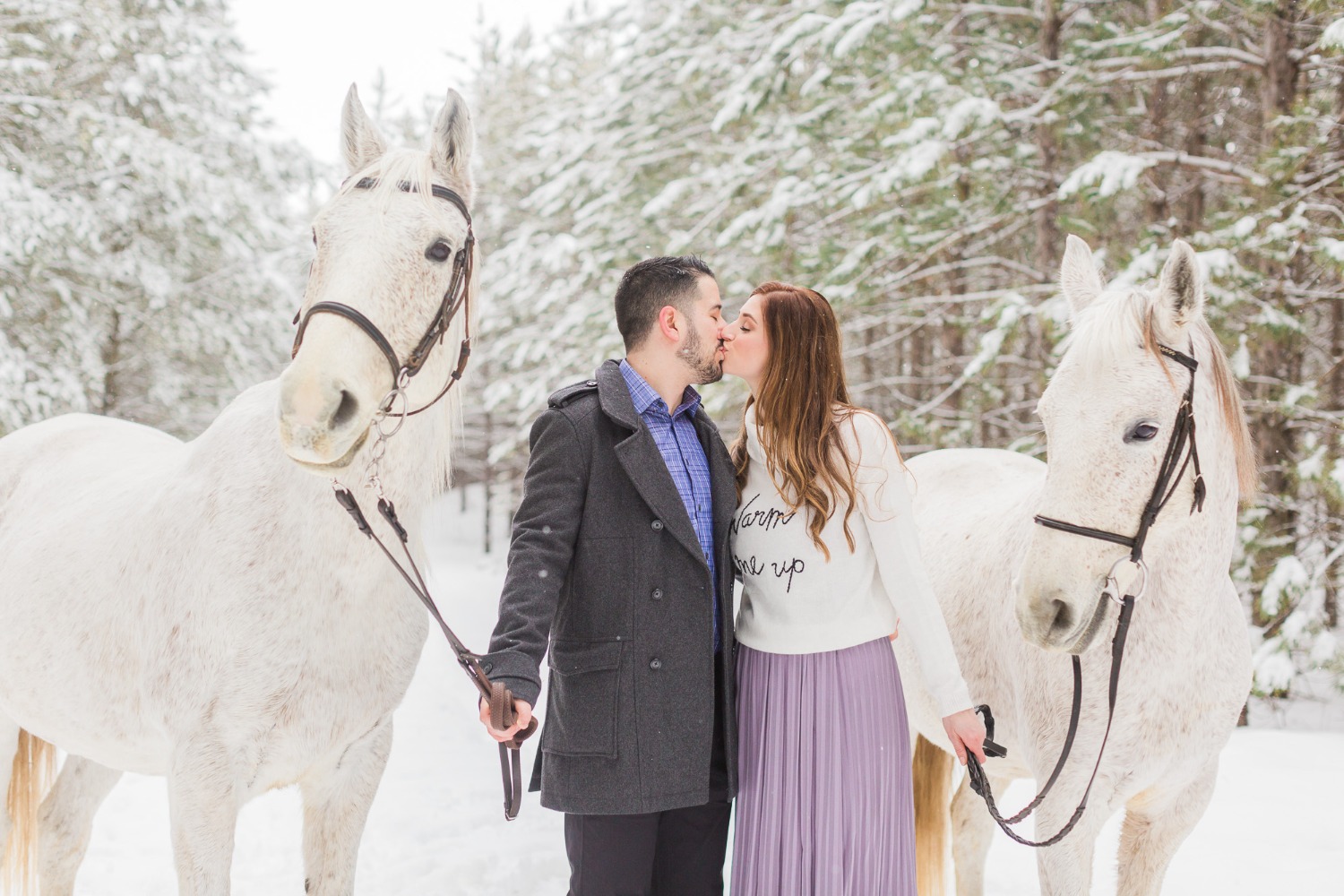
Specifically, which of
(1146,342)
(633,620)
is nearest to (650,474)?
(633,620)

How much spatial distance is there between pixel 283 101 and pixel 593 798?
14.0 meters

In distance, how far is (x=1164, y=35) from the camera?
604 centimetres

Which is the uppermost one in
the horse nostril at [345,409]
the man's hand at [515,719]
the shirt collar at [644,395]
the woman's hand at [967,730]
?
the shirt collar at [644,395]

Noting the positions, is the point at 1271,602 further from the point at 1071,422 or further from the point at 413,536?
the point at 413,536

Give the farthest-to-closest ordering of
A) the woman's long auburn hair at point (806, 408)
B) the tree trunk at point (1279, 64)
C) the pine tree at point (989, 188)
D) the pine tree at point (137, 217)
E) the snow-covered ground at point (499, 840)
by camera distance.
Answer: the pine tree at point (137, 217)
the tree trunk at point (1279, 64)
the pine tree at point (989, 188)
the snow-covered ground at point (499, 840)
the woman's long auburn hair at point (806, 408)

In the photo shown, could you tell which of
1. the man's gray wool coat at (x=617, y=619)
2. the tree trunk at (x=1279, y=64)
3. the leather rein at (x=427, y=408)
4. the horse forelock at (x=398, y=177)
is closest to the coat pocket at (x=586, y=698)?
the man's gray wool coat at (x=617, y=619)

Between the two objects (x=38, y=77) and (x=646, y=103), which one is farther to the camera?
(x=646, y=103)

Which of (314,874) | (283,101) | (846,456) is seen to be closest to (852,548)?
(846,456)

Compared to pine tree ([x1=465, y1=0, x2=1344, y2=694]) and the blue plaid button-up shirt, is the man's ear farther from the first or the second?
pine tree ([x1=465, y1=0, x2=1344, y2=694])

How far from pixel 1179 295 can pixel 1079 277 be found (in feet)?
1.57

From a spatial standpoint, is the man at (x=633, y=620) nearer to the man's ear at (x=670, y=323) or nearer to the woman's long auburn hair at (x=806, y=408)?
the man's ear at (x=670, y=323)

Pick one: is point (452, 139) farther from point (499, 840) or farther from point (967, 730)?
point (499, 840)

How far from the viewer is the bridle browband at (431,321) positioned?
5.92 feet

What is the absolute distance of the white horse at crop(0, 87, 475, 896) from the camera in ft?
6.26
